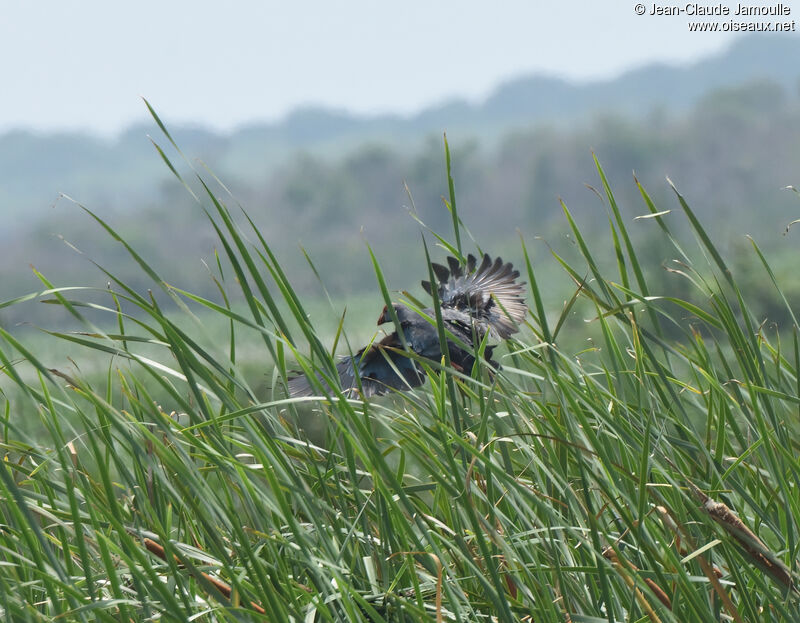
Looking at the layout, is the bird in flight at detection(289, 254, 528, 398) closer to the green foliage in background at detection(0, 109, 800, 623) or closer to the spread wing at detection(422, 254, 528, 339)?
the spread wing at detection(422, 254, 528, 339)

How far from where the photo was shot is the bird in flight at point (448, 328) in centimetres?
114

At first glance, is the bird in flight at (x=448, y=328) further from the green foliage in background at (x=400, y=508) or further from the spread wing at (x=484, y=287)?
the green foliage in background at (x=400, y=508)

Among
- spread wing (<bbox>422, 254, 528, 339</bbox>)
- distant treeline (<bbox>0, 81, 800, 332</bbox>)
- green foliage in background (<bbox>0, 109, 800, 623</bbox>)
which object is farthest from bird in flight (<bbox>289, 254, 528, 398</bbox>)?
distant treeline (<bbox>0, 81, 800, 332</bbox>)

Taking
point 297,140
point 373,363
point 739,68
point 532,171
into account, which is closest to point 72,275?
point 532,171

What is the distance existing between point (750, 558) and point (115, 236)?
0.62 meters

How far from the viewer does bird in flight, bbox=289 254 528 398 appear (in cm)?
114

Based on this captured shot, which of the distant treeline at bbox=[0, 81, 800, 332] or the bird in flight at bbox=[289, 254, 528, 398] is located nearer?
the bird in flight at bbox=[289, 254, 528, 398]

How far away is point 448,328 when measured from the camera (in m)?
1.07

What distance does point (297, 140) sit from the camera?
197 feet

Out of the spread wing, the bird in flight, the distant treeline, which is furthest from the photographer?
the distant treeline

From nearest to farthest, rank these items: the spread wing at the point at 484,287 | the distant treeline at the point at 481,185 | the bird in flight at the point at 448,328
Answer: the bird in flight at the point at 448,328
the spread wing at the point at 484,287
the distant treeline at the point at 481,185

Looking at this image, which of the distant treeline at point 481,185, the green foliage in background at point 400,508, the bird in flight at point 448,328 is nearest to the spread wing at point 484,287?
the bird in flight at point 448,328

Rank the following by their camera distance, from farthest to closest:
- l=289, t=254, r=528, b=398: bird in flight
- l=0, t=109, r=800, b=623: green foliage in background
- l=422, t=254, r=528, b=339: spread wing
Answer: l=422, t=254, r=528, b=339: spread wing → l=289, t=254, r=528, b=398: bird in flight → l=0, t=109, r=800, b=623: green foliage in background

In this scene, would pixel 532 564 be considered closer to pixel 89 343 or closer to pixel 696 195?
pixel 89 343
